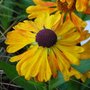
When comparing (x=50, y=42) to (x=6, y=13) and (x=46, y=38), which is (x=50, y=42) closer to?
(x=46, y=38)

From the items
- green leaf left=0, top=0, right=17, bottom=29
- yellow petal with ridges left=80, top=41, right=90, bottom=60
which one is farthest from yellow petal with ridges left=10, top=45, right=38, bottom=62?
green leaf left=0, top=0, right=17, bottom=29

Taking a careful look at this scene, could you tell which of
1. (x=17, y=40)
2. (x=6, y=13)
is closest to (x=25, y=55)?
(x=17, y=40)

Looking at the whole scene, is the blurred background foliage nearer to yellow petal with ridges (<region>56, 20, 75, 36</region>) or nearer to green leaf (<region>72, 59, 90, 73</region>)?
green leaf (<region>72, 59, 90, 73</region>)

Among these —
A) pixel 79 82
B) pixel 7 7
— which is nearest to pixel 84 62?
pixel 79 82

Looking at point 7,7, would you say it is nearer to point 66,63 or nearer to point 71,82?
point 71,82

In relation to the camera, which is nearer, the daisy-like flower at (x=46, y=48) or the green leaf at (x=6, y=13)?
the daisy-like flower at (x=46, y=48)

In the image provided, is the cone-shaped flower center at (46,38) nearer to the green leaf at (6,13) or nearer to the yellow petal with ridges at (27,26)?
the yellow petal with ridges at (27,26)

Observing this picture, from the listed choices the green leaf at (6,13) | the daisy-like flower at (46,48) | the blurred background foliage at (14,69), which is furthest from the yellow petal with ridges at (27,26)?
the green leaf at (6,13)
